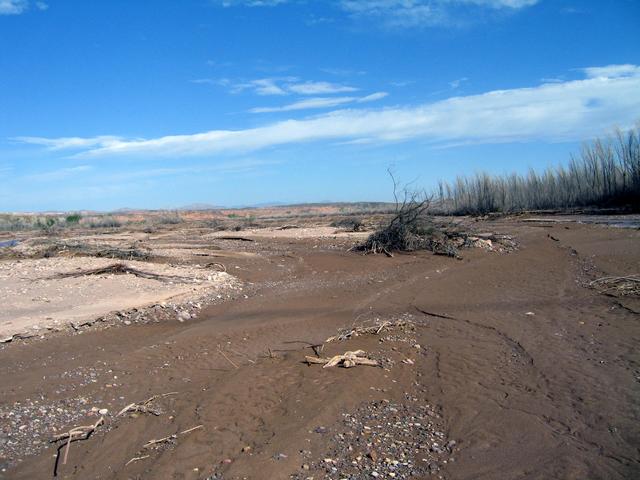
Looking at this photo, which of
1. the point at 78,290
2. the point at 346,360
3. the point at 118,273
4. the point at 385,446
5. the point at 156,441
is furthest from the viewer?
the point at 118,273

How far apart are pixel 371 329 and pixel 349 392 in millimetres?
2150

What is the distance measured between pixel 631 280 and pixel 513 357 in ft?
14.6

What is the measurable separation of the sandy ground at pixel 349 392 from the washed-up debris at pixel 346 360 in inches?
3.7

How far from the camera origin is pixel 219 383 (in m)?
5.69

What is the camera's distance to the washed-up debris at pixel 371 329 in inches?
274

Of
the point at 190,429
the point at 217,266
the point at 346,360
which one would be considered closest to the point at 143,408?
the point at 190,429

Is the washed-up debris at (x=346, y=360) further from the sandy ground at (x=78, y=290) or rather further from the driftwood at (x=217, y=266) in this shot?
the driftwood at (x=217, y=266)

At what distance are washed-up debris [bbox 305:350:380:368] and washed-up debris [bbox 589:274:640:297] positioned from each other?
5.20 metres

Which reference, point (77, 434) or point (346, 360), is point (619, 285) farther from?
point (77, 434)

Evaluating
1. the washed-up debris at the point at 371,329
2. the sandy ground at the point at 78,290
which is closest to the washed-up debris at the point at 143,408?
the washed-up debris at the point at 371,329

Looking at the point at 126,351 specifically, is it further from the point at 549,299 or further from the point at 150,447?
the point at 549,299

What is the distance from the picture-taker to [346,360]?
19.3 feet

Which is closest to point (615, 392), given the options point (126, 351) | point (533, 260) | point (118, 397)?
point (118, 397)

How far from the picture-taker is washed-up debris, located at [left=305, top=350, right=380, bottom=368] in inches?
231
